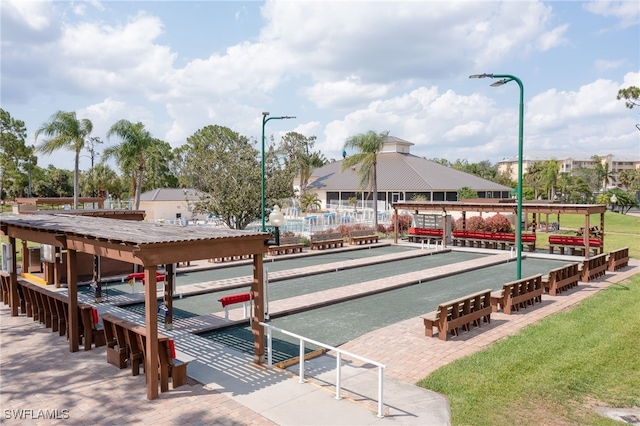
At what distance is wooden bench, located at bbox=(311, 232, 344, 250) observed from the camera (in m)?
25.6

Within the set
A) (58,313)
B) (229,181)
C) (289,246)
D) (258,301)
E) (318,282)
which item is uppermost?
(229,181)

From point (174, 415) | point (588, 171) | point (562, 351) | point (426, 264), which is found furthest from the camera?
point (588, 171)

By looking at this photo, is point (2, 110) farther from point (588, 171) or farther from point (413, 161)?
point (588, 171)

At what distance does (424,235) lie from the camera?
28.7 m

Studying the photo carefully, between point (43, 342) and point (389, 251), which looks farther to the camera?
point (389, 251)

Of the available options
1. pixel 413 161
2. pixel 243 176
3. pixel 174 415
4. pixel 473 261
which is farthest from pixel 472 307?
pixel 413 161

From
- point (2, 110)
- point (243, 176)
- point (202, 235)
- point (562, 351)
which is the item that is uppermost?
point (2, 110)

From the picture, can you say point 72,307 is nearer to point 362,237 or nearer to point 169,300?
point 169,300

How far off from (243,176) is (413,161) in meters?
37.5

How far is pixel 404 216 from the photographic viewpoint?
116 ft

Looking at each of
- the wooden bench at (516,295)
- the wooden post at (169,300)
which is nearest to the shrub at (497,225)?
the wooden bench at (516,295)

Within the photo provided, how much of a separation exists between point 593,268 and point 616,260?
2.96 meters

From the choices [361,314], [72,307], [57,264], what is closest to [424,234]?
[361,314]

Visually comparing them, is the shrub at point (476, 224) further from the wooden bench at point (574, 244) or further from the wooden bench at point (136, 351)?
the wooden bench at point (136, 351)
